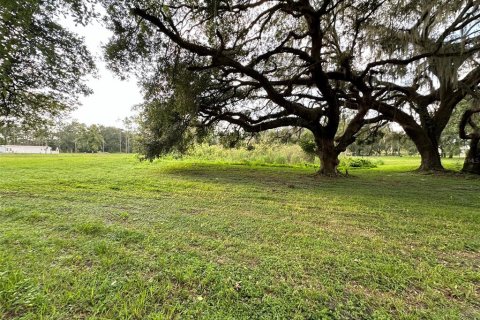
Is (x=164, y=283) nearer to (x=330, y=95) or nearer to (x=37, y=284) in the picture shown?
(x=37, y=284)

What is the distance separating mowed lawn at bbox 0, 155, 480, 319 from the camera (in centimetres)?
146

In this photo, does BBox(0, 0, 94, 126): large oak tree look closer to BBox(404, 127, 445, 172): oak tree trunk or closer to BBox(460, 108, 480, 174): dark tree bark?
BBox(404, 127, 445, 172): oak tree trunk

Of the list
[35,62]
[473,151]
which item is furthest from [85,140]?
[473,151]

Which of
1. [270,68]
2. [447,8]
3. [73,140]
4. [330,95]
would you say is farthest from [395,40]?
[73,140]

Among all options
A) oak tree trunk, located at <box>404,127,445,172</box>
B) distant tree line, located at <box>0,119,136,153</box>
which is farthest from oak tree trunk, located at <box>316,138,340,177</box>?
distant tree line, located at <box>0,119,136,153</box>

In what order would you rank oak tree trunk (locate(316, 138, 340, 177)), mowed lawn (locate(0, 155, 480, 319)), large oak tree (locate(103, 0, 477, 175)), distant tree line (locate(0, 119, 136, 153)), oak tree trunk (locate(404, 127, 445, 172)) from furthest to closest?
distant tree line (locate(0, 119, 136, 153)) → oak tree trunk (locate(404, 127, 445, 172)) → oak tree trunk (locate(316, 138, 340, 177)) → large oak tree (locate(103, 0, 477, 175)) → mowed lawn (locate(0, 155, 480, 319))

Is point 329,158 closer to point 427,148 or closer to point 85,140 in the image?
point 427,148

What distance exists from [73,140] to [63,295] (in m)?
73.7

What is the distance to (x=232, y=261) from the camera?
2.03 meters

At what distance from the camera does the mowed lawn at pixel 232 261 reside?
1461 millimetres

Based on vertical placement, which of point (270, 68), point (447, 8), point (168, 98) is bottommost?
point (168, 98)

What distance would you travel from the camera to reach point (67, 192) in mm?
4484

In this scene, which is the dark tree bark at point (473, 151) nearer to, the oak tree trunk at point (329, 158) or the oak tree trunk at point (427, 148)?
the oak tree trunk at point (427, 148)

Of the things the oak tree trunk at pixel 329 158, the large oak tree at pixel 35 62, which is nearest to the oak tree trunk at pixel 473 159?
the oak tree trunk at pixel 329 158
